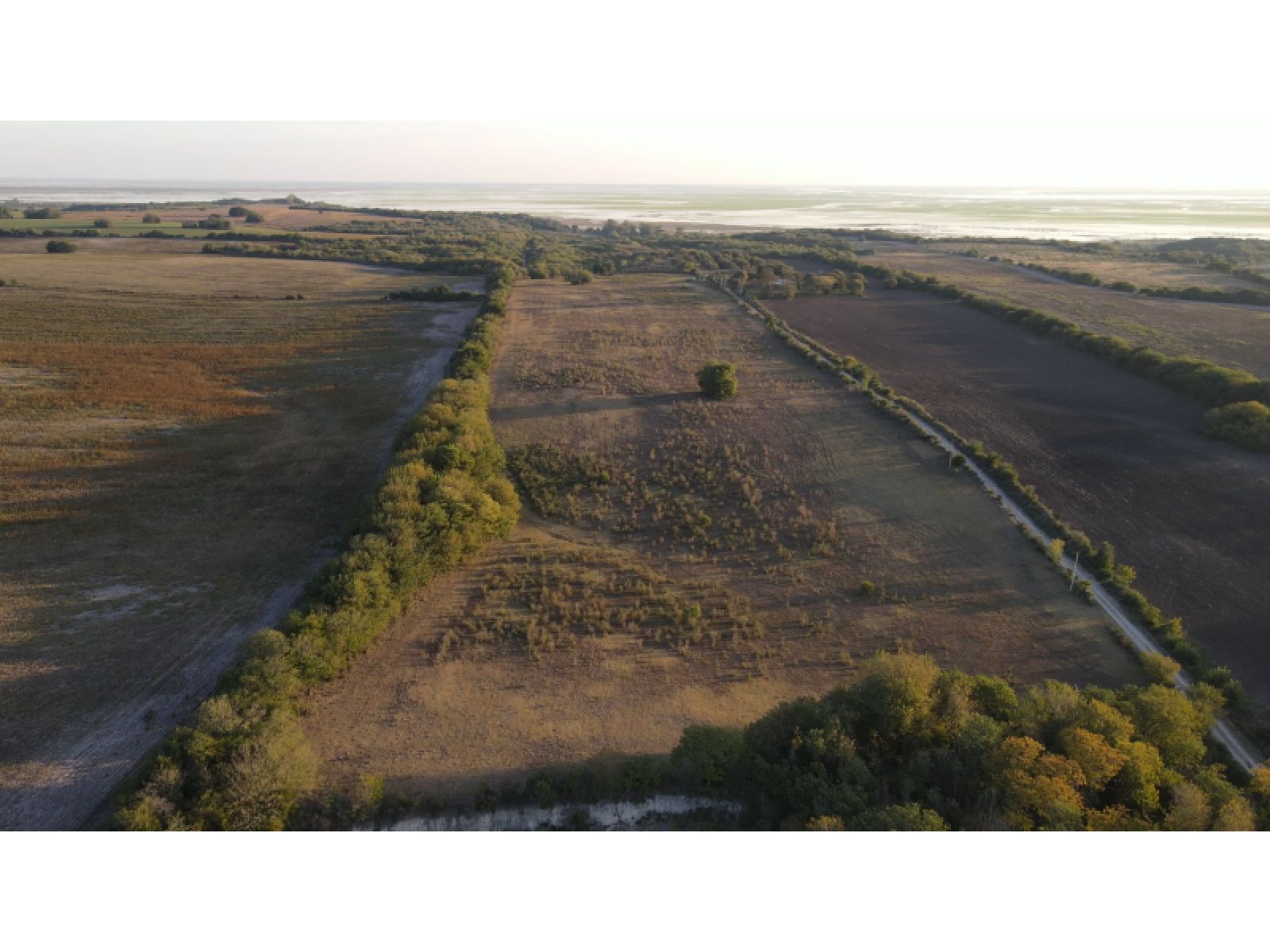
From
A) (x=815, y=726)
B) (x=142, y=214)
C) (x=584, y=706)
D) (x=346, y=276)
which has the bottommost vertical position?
(x=584, y=706)

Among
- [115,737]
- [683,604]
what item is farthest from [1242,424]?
[115,737]

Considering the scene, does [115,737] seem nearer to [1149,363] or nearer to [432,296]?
[1149,363]

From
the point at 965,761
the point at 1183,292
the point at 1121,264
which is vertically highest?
the point at 1121,264

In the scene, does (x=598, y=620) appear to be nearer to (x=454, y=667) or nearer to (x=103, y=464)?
(x=454, y=667)

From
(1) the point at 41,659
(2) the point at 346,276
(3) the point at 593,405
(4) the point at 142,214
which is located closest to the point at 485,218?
(4) the point at 142,214

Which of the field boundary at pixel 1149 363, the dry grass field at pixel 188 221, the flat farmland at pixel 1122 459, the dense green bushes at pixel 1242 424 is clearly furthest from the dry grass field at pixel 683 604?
the dry grass field at pixel 188 221

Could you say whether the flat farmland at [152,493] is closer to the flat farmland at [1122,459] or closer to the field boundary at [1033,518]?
the field boundary at [1033,518]
